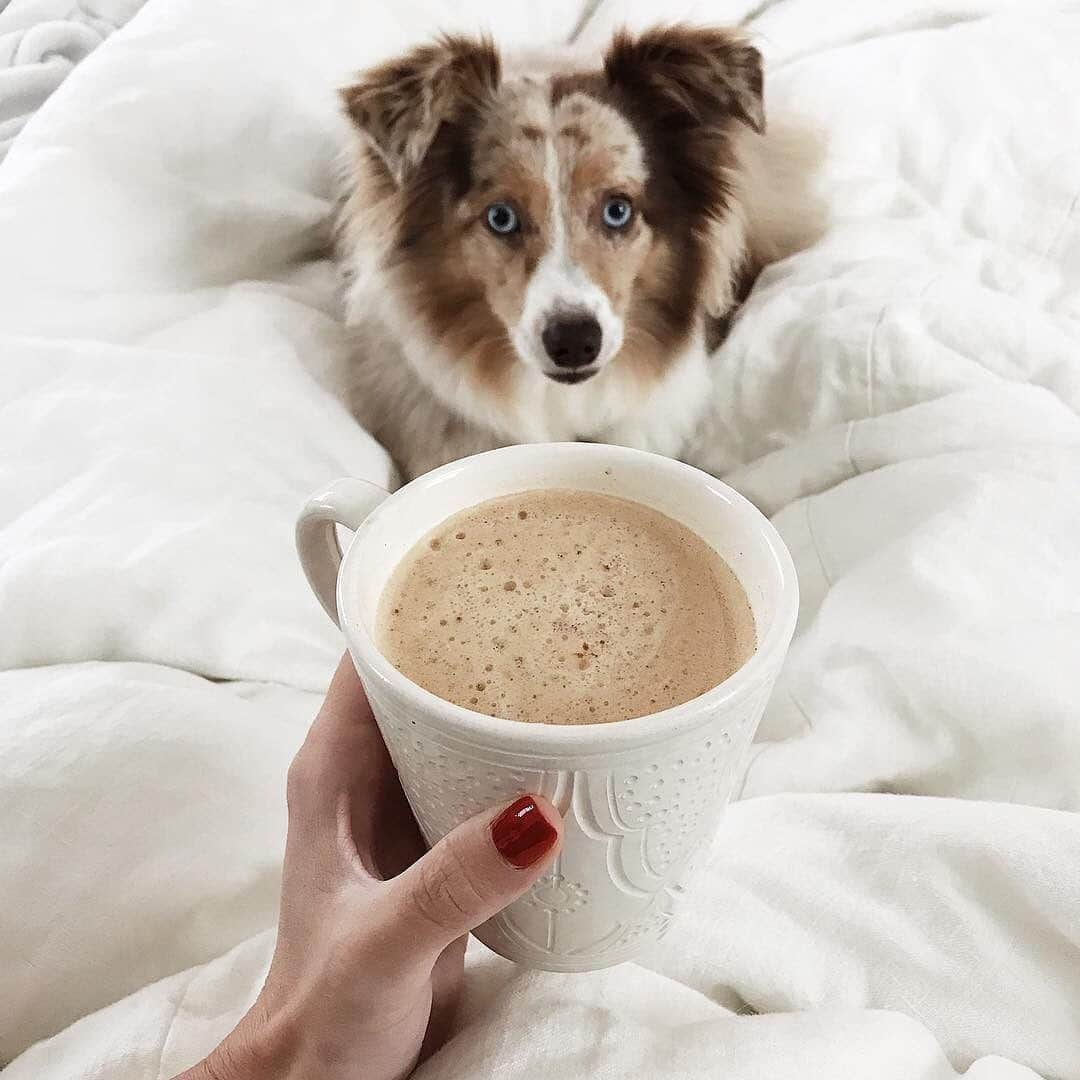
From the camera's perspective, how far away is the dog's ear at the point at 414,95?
1.12 metres

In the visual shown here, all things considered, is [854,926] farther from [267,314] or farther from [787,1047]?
[267,314]

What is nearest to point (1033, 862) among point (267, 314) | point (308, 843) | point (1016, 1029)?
point (1016, 1029)

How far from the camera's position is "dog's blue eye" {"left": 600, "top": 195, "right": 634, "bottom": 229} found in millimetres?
1201

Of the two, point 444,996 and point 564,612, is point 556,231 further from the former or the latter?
point 444,996

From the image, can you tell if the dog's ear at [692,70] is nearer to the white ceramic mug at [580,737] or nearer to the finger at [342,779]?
the white ceramic mug at [580,737]

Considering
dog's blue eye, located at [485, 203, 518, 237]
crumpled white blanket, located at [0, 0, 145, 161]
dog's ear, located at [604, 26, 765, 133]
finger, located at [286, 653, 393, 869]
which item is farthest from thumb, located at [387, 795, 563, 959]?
crumpled white blanket, located at [0, 0, 145, 161]

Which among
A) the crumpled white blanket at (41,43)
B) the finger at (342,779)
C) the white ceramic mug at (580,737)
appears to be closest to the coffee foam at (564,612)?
the white ceramic mug at (580,737)

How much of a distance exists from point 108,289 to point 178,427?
27cm

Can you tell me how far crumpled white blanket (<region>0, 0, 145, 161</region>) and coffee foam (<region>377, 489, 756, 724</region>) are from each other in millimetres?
1208

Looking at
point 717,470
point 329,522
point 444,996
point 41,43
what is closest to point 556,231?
point 717,470

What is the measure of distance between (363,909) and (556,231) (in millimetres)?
877

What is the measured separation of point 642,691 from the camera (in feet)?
1.58

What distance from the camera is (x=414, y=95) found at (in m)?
1.12

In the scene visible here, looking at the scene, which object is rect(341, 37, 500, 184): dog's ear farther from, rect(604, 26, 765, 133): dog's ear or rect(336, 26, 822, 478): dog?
rect(604, 26, 765, 133): dog's ear
